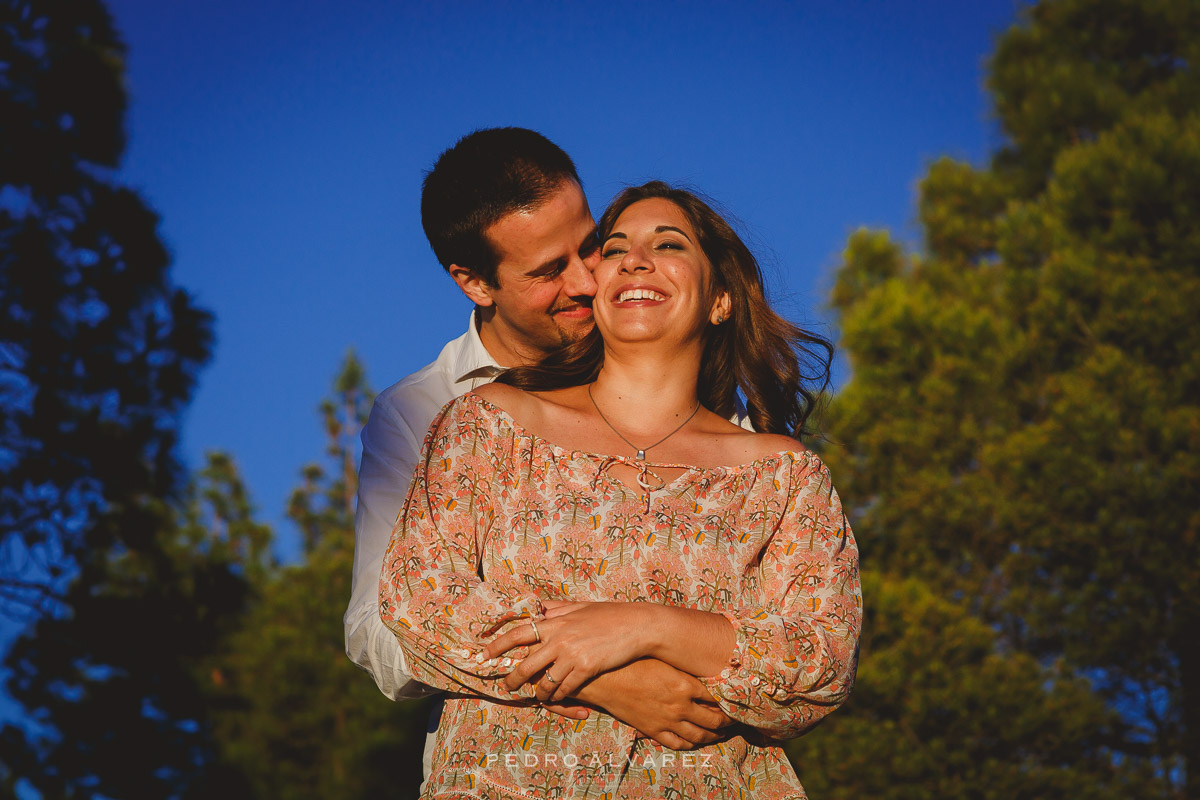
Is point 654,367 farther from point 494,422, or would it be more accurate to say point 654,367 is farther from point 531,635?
point 531,635

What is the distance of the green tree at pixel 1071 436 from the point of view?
31.6 ft

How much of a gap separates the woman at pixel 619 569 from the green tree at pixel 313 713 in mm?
11556

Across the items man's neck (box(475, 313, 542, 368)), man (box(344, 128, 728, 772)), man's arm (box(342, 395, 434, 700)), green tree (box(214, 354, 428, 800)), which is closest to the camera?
man's arm (box(342, 395, 434, 700))

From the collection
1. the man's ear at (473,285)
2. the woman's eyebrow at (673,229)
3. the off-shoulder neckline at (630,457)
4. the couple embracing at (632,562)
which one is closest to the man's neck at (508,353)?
the man's ear at (473,285)

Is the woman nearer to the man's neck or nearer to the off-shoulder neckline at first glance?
the off-shoulder neckline

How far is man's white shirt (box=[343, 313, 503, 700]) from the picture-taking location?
2.84m

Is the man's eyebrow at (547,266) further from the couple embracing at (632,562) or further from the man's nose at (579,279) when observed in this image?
the couple embracing at (632,562)

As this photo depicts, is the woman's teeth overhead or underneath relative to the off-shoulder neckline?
overhead

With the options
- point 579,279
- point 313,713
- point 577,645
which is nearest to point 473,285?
point 579,279

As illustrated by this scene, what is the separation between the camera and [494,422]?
263 cm

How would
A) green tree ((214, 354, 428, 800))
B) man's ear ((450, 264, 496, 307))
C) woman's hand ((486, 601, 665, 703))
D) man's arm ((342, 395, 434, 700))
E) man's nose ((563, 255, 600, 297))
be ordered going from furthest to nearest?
1. green tree ((214, 354, 428, 800))
2. man's ear ((450, 264, 496, 307))
3. man's nose ((563, 255, 600, 297))
4. man's arm ((342, 395, 434, 700))
5. woman's hand ((486, 601, 665, 703))

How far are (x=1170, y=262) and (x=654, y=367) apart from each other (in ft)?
31.2

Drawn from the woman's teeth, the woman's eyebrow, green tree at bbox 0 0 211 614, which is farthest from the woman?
green tree at bbox 0 0 211 614

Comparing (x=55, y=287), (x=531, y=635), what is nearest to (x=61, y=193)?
(x=55, y=287)
